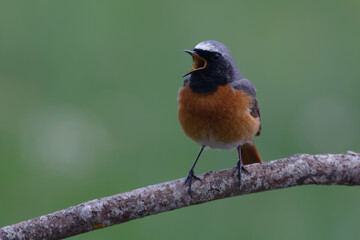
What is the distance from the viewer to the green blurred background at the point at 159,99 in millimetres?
5238

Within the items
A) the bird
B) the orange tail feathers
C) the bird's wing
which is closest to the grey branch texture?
the bird

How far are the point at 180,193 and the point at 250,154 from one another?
1.19 m

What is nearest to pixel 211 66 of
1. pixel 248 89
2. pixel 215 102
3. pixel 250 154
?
pixel 215 102

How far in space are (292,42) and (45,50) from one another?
291cm

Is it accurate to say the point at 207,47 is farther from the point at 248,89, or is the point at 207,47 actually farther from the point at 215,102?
the point at 248,89

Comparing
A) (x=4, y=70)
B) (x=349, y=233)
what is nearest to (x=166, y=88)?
(x=4, y=70)

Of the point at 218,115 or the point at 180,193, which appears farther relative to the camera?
the point at 218,115

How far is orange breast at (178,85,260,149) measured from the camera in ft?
14.1

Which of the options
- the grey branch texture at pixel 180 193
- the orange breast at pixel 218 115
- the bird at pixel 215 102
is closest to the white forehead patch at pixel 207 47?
the bird at pixel 215 102

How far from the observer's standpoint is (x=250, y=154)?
4.80 meters

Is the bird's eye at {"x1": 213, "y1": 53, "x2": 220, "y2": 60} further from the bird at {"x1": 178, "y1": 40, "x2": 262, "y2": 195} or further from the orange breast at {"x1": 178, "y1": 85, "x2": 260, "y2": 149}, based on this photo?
the orange breast at {"x1": 178, "y1": 85, "x2": 260, "y2": 149}

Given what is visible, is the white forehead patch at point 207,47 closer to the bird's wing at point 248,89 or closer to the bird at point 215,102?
the bird at point 215,102

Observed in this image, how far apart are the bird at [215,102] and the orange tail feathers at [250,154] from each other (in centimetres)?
31

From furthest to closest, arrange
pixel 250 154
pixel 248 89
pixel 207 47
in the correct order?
pixel 250 154, pixel 248 89, pixel 207 47
